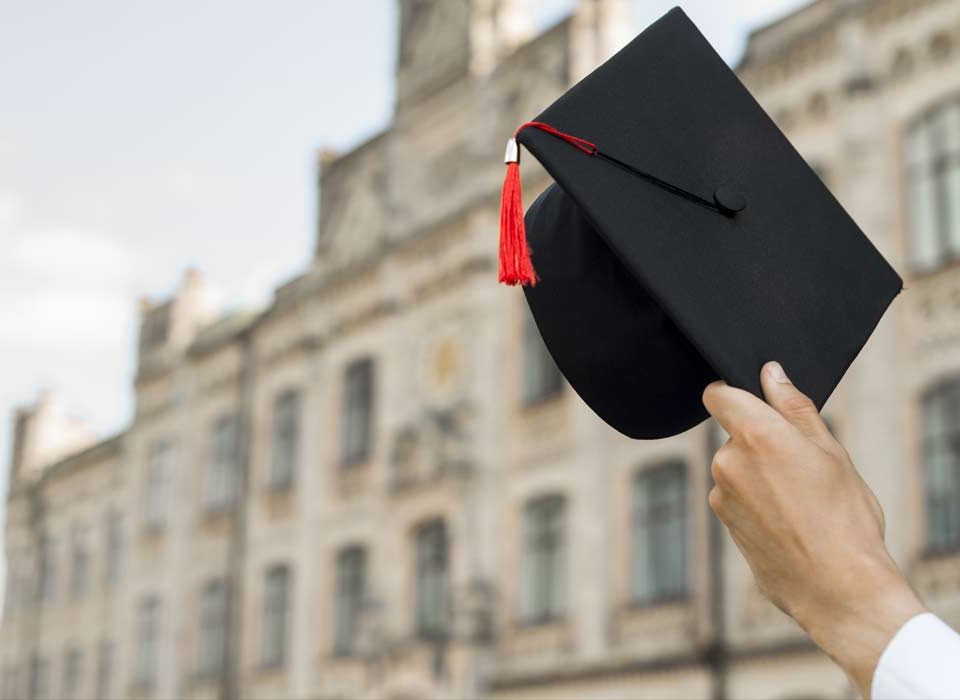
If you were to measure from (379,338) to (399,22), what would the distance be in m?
5.72

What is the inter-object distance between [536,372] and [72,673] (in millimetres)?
16601

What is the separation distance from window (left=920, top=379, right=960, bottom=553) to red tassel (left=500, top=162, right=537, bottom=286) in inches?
548

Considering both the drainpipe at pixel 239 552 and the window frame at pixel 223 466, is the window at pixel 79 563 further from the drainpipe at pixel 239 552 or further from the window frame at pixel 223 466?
the drainpipe at pixel 239 552

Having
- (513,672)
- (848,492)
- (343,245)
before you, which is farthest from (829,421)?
(848,492)

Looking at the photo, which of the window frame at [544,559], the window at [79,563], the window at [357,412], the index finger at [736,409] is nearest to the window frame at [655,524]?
the window frame at [544,559]

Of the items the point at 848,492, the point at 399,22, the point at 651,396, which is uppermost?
the point at 399,22

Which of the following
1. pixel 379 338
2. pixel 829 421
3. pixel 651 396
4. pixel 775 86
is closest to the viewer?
pixel 651 396

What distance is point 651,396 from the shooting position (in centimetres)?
287

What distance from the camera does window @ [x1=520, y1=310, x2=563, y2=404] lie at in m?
21.0

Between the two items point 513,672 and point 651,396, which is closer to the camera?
point 651,396

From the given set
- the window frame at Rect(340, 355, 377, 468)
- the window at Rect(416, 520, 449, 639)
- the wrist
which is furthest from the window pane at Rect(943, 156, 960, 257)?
the wrist

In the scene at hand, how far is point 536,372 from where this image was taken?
21.2 meters

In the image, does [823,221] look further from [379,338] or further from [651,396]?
[379,338]

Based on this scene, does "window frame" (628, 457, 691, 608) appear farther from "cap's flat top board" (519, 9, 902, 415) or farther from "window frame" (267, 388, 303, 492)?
"cap's flat top board" (519, 9, 902, 415)
